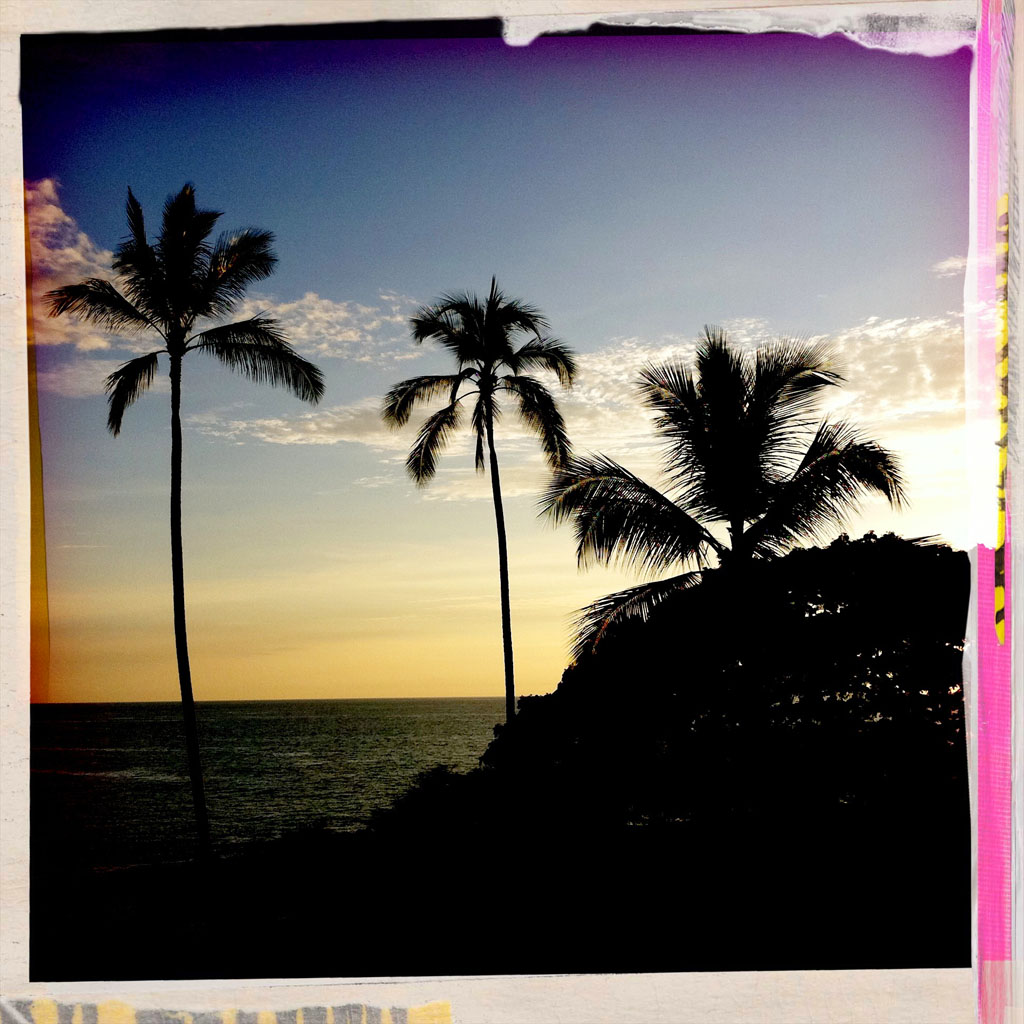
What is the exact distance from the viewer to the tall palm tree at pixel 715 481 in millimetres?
4867

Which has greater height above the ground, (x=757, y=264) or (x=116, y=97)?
(x=116, y=97)

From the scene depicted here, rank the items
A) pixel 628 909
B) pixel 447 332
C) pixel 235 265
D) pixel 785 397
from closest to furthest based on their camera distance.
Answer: pixel 628 909
pixel 785 397
pixel 235 265
pixel 447 332

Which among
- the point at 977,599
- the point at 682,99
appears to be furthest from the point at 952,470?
the point at 977,599

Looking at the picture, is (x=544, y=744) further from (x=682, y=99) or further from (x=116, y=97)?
(x=116, y=97)

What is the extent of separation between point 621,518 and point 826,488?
1145 millimetres

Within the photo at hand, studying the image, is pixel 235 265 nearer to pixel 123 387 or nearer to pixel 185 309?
pixel 185 309

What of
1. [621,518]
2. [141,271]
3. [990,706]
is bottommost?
[990,706]

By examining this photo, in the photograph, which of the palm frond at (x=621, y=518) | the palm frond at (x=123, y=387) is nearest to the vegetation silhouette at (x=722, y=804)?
the palm frond at (x=621, y=518)

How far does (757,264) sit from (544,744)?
258 cm

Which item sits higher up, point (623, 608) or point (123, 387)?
point (123, 387)

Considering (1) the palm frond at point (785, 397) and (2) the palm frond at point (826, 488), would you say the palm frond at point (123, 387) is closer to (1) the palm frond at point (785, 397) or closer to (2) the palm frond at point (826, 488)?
(1) the palm frond at point (785, 397)

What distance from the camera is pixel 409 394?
6000mm

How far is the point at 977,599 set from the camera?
6.85 feet

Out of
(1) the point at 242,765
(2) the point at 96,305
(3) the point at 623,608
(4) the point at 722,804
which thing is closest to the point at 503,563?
(3) the point at 623,608
